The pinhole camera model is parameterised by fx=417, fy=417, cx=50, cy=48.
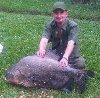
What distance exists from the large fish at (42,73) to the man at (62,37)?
13cm

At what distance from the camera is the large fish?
25.4 feet

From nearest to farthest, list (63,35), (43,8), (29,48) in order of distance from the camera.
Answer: (63,35) < (29,48) < (43,8)

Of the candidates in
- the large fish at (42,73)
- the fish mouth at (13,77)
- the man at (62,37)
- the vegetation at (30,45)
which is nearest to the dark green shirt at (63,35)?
the man at (62,37)

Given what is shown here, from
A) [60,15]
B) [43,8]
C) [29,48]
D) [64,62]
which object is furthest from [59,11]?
[43,8]

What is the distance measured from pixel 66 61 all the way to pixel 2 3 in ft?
52.7

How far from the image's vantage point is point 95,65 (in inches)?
374

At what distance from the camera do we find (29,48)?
1109 cm

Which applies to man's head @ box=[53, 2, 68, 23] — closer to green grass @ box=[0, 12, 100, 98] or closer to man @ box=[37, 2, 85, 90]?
man @ box=[37, 2, 85, 90]

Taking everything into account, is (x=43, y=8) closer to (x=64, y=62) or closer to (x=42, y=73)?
(x=42, y=73)

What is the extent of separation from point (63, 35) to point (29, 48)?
298 centimetres

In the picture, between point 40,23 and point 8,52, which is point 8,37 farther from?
point 40,23

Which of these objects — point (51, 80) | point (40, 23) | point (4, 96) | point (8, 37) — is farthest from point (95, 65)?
point (40, 23)

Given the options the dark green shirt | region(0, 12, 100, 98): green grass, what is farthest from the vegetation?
the dark green shirt

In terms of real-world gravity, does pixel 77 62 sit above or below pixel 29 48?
above
